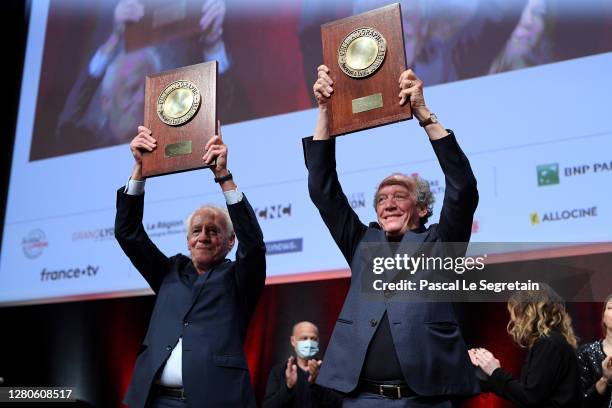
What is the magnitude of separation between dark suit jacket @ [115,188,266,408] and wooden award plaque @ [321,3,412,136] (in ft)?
1.58

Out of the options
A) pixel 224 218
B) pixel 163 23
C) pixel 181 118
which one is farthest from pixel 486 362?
pixel 163 23

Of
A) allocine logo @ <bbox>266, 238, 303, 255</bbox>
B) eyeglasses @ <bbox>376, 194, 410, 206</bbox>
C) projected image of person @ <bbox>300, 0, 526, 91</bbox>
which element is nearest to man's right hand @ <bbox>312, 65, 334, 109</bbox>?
eyeglasses @ <bbox>376, 194, 410, 206</bbox>

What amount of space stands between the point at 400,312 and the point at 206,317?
0.70 metres

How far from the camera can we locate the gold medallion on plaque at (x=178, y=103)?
9.13ft

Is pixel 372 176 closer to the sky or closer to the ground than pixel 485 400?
closer to the sky

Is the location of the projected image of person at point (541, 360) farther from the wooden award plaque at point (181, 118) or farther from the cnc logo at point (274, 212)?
the wooden award plaque at point (181, 118)

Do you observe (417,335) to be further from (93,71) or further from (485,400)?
(93,71)

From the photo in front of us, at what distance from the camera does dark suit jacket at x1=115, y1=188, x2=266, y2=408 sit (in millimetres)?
2508

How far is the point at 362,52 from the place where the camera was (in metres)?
2.53

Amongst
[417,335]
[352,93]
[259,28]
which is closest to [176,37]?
[259,28]

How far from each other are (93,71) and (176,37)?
2.23 ft

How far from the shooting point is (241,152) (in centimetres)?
446

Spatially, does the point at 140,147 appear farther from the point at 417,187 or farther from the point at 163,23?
the point at 163,23

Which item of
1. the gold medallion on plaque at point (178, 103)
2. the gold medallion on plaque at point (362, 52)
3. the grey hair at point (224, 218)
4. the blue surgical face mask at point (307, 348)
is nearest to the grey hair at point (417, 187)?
the gold medallion on plaque at point (362, 52)
